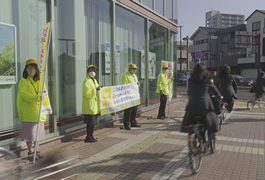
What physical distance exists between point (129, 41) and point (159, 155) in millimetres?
5546

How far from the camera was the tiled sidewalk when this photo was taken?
13.8 ft

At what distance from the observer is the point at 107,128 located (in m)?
7.64

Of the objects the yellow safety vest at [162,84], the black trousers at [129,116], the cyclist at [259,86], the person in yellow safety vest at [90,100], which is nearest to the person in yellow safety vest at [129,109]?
the black trousers at [129,116]

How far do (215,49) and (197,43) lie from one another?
18.4 feet

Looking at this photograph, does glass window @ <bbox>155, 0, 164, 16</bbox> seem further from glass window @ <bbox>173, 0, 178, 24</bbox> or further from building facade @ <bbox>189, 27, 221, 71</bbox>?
building facade @ <bbox>189, 27, 221, 71</bbox>

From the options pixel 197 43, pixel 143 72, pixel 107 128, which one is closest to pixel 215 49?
pixel 197 43

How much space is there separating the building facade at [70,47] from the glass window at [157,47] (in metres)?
0.27

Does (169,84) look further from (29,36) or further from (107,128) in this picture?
(29,36)

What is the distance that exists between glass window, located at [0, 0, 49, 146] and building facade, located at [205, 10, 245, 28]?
161280 mm

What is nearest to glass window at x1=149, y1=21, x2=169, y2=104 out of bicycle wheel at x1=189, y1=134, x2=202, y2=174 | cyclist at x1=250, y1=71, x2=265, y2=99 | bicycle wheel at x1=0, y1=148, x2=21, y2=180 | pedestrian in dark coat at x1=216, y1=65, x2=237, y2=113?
pedestrian in dark coat at x1=216, y1=65, x2=237, y2=113

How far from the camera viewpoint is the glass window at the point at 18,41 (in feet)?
16.4

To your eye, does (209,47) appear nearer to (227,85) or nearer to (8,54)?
(227,85)

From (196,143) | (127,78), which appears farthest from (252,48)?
(196,143)

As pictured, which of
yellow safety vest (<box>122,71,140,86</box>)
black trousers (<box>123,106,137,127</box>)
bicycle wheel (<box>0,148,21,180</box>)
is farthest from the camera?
yellow safety vest (<box>122,71,140,86</box>)
